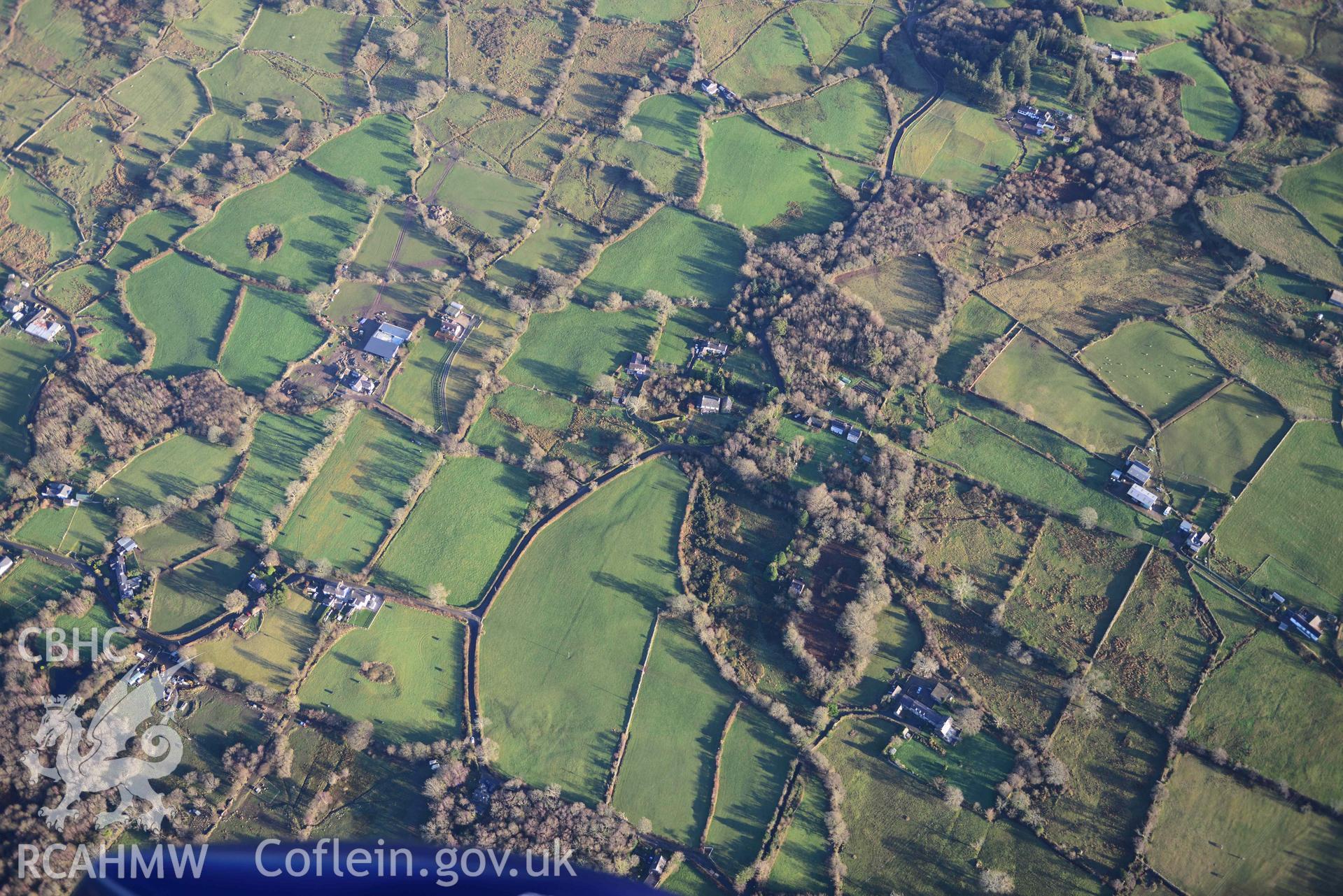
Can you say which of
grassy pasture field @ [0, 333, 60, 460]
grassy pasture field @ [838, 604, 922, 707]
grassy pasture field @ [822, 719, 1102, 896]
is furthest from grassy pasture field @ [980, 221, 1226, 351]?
grassy pasture field @ [0, 333, 60, 460]

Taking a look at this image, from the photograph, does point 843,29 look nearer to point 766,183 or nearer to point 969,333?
point 766,183

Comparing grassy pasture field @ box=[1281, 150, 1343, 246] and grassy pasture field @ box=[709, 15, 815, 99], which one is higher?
grassy pasture field @ box=[1281, 150, 1343, 246]

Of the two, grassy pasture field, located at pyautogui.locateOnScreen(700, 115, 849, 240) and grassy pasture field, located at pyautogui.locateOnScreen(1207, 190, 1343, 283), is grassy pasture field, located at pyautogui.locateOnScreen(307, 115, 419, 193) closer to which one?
grassy pasture field, located at pyautogui.locateOnScreen(700, 115, 849, 240)

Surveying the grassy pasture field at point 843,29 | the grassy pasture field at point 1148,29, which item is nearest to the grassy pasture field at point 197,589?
the grassy pasture field at point 843,29

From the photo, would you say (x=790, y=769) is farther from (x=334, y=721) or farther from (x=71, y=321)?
(x=71, y=321)

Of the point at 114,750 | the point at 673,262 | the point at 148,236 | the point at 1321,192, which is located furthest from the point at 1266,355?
the point at 148,236
